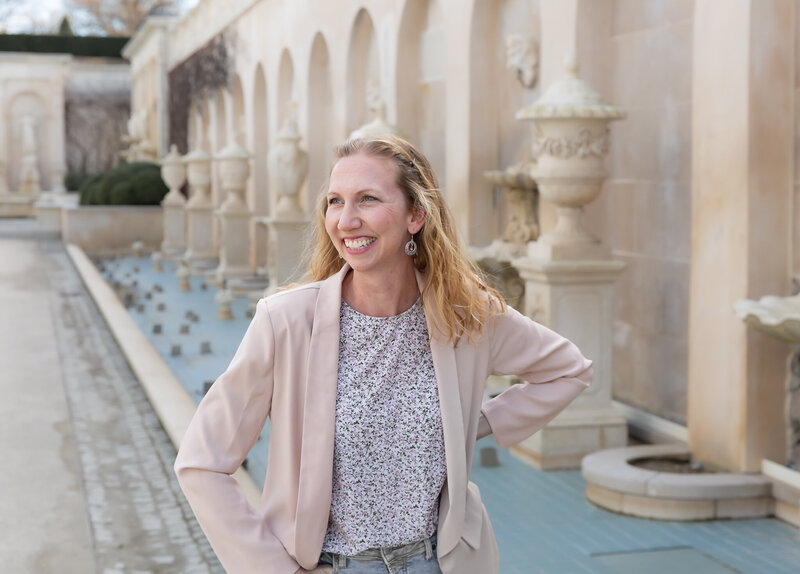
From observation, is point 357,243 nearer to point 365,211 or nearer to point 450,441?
point 365,211

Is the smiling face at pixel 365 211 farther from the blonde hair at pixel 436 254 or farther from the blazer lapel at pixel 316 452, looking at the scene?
the blazer lapel at pixel 316 452

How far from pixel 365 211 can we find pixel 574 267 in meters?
4.66

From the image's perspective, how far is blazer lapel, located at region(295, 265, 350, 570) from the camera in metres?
2.34

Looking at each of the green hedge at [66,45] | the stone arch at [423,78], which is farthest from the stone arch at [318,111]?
the green hedge at [66,45]

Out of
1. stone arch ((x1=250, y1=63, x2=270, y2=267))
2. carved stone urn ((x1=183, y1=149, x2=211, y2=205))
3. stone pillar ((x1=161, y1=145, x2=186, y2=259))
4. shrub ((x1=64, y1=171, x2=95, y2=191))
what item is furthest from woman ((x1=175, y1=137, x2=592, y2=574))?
shrub ((x1=64, y1=171, x2=95, y2=191))

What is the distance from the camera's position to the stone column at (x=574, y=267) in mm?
6875

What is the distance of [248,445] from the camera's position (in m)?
2.38

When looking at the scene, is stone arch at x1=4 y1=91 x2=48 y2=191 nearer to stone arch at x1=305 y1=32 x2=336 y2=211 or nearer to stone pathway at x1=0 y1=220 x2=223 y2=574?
stone arch at x1=305 y1=32 x2=336 y2=211

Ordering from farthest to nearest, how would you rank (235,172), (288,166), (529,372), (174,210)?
(174,210) < (235,172) < (288,166) < (529,372)

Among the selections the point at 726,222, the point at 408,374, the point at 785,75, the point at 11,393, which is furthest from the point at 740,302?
the point at 11,393

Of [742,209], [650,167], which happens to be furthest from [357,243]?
[650,167]

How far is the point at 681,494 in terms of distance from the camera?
580 centimetres

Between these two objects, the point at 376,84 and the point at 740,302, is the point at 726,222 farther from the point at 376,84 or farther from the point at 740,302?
the point at 376,84

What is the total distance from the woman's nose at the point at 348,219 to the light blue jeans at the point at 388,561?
2.08 feet
